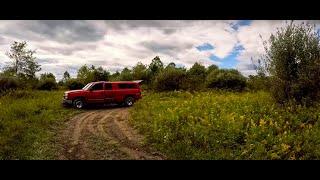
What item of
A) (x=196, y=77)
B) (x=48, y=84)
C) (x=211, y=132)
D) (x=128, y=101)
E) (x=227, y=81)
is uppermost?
(x=196, y=77)

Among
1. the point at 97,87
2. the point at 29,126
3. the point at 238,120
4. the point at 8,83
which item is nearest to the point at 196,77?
the point at 97,87

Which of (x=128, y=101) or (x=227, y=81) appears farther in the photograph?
(x=227, y=81)

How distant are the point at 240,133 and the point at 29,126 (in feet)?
25.8

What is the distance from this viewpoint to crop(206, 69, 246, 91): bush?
2653cm

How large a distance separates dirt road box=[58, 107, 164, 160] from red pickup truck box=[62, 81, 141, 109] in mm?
3792

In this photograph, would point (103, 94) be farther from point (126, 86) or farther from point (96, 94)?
point (126, 86)

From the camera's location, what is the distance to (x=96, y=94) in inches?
798

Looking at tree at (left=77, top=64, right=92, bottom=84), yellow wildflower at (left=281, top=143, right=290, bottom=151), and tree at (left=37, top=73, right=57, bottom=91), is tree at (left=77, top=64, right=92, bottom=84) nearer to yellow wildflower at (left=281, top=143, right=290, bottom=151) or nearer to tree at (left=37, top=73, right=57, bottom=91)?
tree at (left=37, top=73, right=57, bottom=91)

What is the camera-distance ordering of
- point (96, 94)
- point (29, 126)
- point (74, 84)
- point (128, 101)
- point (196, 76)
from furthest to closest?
point (196, 76), point (74, 84), point (128, 101), point (96, 94), point (29, 126)

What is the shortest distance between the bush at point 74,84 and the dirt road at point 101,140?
8.80 metres

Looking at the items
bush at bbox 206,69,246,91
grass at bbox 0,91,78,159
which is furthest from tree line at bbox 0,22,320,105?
grass at bbox 0,91,78,159
